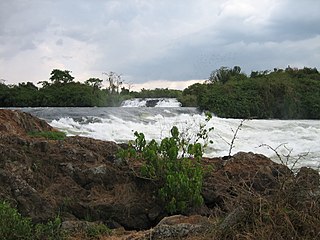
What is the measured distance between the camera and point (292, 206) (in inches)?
154

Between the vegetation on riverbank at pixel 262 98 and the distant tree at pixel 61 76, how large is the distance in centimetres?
1600

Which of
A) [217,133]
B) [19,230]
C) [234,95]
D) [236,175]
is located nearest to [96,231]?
[19,230]

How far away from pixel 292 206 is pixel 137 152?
12.1 ft

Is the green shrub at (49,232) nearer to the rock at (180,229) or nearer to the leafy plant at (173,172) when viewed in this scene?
the rock at (180,229)

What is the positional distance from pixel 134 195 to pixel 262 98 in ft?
110

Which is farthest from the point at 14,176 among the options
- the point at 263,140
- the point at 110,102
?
the point at 110,102

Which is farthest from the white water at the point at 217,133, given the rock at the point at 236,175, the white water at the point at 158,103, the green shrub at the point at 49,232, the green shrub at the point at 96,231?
the white water at the point at 158,103

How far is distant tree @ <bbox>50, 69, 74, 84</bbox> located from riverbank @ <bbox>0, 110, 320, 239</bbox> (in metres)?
44.7

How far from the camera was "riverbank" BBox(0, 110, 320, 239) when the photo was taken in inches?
153

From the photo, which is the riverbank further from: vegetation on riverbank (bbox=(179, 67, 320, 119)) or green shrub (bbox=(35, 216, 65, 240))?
vegetation on riverbank (bbox=(179, 67, 320, 119))

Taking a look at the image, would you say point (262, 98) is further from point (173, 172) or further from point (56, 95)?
point (173, 172)

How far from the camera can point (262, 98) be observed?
38.8 meters

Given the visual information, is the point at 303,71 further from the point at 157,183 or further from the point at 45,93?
the point at 157,183

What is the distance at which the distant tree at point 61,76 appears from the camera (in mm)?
51500
